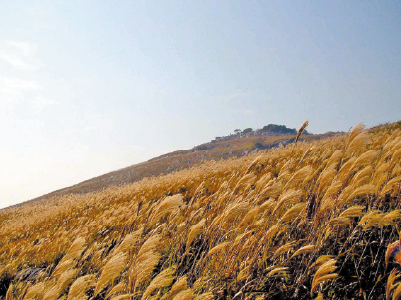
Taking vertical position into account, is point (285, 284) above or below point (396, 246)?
below

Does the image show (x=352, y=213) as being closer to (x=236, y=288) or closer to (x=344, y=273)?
(x=344, y=273)

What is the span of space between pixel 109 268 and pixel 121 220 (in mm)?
Result: 3536

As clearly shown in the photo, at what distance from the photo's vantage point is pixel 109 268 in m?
1.56

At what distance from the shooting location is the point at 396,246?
1.67 metres

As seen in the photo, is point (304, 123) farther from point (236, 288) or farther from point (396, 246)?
point (236, 288)

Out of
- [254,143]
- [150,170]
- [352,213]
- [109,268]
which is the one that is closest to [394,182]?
[352,213]

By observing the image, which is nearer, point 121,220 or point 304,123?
point 304,123

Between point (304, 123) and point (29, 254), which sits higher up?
point (304, 123)

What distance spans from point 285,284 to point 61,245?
11.3 feet

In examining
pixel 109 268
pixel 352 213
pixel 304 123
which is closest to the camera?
pixel 109 268

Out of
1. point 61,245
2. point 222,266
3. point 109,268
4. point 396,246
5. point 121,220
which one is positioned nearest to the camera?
point 109,268

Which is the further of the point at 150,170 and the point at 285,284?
the point at 150,170

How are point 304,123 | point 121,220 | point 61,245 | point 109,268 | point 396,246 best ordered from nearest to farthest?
point 109,268 < point 396,246 < point 304,123 < point 61,245 < point 121,220

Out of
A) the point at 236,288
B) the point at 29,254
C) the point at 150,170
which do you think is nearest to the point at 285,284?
the point at 236,288
